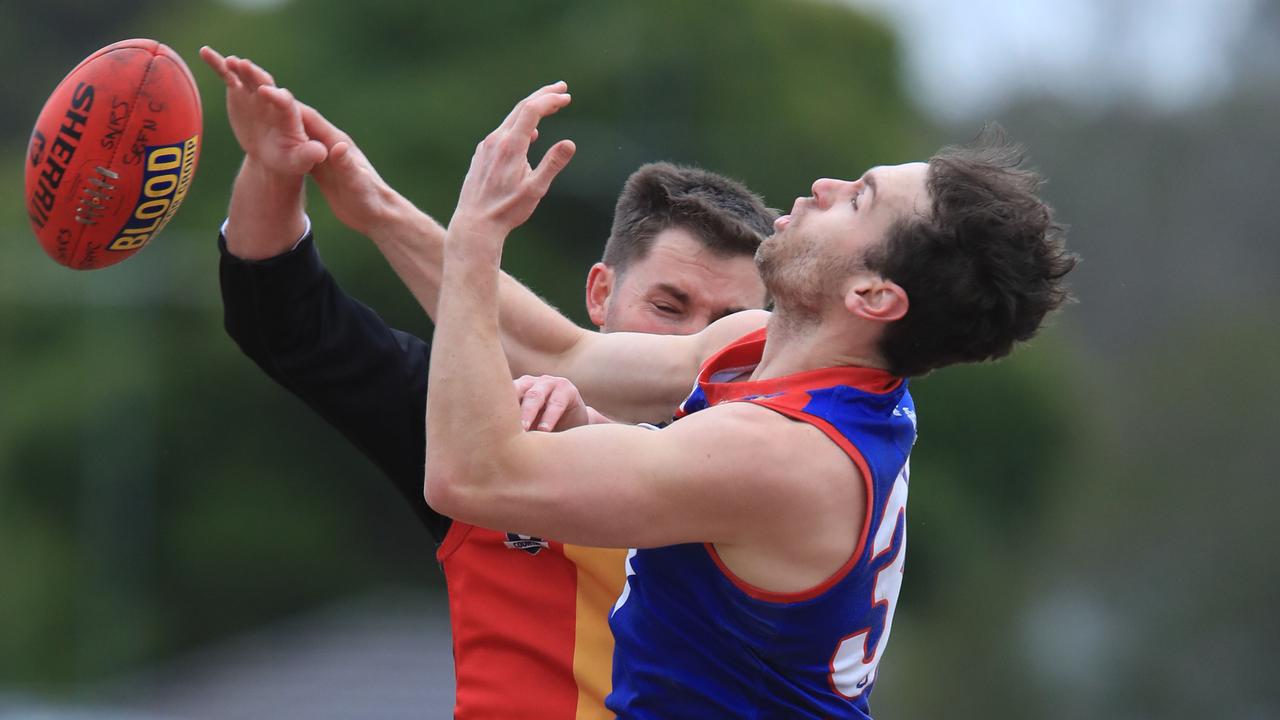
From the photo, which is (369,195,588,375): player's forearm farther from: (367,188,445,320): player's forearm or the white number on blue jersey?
the white number on blue jersey

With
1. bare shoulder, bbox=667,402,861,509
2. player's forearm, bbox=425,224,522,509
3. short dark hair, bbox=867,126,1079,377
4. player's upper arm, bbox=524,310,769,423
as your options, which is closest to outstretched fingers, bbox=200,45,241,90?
player's forearm, bbox=425,224,522,509

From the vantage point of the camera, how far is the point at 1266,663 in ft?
32.8

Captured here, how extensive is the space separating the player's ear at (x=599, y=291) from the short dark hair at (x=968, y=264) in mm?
1285

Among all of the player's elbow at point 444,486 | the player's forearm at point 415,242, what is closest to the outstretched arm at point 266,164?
the player's forearm at point 415,242

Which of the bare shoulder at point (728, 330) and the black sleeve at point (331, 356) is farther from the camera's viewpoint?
the black sleeve at point (331, 356)

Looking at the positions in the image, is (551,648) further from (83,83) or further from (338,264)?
(338,264)

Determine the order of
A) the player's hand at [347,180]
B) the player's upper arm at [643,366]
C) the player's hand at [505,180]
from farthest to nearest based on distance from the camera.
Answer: the player's hand at [347,180], the player's upper arm at [643,366], the player's hand at [505,180]

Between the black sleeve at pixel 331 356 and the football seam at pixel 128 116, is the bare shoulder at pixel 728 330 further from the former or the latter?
the football seam at pixel 128 116

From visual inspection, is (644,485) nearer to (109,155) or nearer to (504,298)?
(504,298)

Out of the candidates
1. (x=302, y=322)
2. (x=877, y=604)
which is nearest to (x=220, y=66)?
(x=302, y=322)

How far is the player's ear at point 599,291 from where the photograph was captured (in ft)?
13.2

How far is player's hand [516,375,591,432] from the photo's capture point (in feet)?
9.29

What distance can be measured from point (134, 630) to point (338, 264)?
2.99 metres

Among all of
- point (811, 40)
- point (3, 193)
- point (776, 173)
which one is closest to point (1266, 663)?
point (776, 173)
